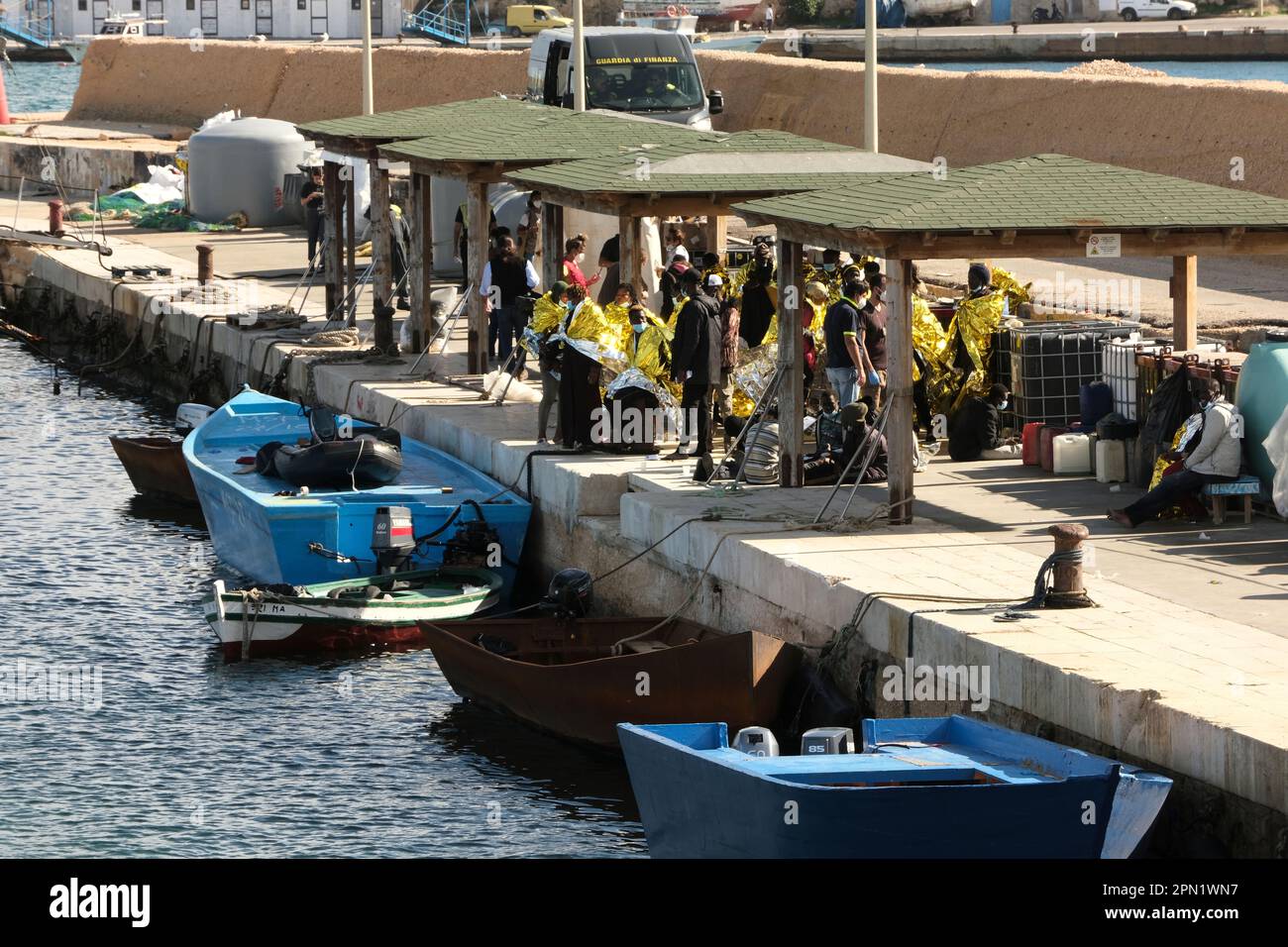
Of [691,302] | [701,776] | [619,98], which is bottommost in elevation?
[701,776]

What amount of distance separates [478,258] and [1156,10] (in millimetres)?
70818

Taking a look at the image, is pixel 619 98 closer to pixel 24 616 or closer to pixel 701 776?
pixel 24 616

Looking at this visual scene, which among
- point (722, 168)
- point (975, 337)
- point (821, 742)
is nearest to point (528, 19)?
point (722, 168)

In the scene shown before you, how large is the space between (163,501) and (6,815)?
10700mm

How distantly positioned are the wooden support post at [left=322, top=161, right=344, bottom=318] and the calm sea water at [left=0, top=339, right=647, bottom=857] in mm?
8658

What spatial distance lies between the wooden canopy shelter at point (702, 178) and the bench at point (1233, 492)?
358 cm

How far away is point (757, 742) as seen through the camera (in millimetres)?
12438

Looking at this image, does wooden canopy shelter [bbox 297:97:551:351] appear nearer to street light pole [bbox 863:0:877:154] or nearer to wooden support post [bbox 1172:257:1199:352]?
street light pole [bbox 863:0:877:154]

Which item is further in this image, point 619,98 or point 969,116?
point 969,116

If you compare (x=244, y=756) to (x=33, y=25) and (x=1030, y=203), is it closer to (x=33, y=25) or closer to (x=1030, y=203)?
(x=1030, y=203)

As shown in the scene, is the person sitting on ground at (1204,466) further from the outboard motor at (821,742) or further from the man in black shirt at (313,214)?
the man in black shirt at (313,214)
